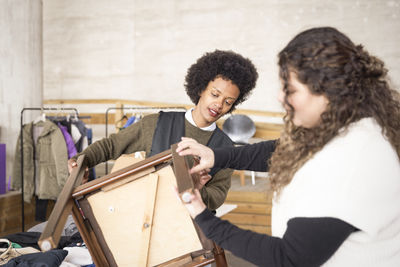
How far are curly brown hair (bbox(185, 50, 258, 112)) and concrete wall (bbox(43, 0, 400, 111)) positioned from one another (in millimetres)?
4038

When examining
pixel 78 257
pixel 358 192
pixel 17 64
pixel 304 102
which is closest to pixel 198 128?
pixel 78 257

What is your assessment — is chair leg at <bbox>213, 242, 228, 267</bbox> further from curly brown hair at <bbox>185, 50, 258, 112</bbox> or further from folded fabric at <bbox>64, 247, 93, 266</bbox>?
curly brown hair at <bbox>185, 50, 258, 112</bbox>

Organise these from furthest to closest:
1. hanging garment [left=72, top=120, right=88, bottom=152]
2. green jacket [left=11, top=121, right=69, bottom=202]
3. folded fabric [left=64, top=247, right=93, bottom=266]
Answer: hanging garment [left=72, top=120, right=88, bottom=152]
green jacket [left=11, top=121, right=69, bottom=202]
folded fabric [left=64, top=247, right=93, bottom=266]

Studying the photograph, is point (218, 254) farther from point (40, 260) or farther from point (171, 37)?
point (171, 37)

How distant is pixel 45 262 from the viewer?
174 cm

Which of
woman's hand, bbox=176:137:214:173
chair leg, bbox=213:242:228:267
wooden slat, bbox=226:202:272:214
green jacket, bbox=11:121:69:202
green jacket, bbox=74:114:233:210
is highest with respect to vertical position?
woman's hand, bbox=176:137:214:173

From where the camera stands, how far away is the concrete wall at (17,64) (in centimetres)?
450

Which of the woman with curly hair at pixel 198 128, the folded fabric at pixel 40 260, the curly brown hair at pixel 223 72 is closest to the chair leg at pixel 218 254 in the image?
the woman with curly hair at pixel 198 128

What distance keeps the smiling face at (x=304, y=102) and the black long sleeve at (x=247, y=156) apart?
0.48 m

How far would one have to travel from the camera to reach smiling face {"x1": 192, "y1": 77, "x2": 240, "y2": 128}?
6.97 ft

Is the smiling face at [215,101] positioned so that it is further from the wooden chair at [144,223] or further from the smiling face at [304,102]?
the smiling face at [304,102]

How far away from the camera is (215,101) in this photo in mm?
2127

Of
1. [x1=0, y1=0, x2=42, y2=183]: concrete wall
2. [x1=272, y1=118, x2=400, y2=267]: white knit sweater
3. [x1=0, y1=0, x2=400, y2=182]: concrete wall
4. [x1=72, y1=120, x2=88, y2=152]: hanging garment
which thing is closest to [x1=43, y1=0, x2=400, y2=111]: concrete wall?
[x1=0, y1=0, x2=400, y2=182]: concrete wall

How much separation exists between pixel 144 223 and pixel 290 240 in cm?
54
